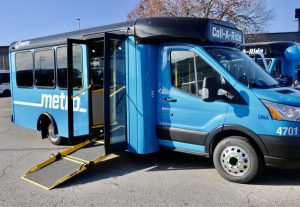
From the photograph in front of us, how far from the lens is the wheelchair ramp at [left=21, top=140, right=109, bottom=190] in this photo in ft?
17.5

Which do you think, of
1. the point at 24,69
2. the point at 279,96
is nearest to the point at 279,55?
the point at 279,96

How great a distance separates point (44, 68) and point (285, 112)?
5.57m

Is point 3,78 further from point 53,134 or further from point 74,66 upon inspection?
point 74,66

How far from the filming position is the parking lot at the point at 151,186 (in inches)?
180

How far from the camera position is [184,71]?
5.62m

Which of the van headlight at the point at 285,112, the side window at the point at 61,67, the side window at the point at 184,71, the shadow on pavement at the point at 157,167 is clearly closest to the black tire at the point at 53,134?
the side window at the point at 61,67

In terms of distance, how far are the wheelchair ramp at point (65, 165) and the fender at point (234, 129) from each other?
1813 millimetres

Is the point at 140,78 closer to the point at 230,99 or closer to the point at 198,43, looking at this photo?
the point at 198,43

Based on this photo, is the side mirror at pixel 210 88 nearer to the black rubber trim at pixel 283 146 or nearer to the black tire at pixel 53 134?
the black rubber trim at pixel 283 146

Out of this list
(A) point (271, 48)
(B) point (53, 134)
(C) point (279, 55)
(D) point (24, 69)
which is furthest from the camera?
(C) point (279, 55)

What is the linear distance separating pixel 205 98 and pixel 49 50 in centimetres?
426

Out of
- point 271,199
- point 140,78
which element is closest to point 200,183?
point 271,199

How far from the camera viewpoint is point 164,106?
5848mm

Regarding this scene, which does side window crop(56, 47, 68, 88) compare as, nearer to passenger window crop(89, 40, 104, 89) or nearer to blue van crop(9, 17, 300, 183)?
blue van crop(9, 17, 300, 183)
